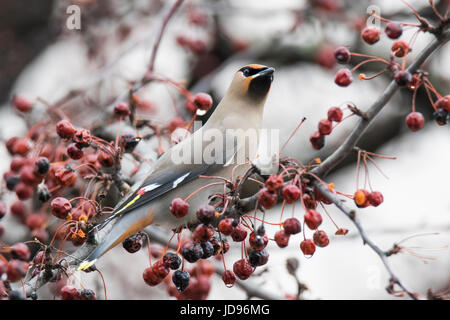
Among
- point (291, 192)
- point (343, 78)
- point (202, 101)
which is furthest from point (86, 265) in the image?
point (343, 78)

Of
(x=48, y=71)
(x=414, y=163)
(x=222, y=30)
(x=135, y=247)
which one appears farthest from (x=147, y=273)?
(x=414, y=163)

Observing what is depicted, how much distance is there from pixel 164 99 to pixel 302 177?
4.41 m

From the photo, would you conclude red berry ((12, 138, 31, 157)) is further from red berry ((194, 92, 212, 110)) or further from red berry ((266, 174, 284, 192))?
red berry ((266, 174, 284, 192))

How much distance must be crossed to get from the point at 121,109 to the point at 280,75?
329 cm

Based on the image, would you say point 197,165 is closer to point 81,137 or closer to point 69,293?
point 81,137

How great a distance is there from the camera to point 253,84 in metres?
3.42

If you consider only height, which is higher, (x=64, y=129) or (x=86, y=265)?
(x=64, y=129)

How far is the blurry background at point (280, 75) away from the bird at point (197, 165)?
122cm

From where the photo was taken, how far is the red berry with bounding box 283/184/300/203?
1.99 m

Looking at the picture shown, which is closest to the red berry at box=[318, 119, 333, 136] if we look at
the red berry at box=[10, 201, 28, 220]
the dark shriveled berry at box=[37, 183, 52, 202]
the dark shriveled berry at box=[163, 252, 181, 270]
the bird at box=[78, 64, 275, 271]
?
the bird at box=[78, 64, 275, 271]

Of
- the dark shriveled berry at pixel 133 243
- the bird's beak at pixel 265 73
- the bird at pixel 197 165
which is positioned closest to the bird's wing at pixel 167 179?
the bird at pixel 197 165

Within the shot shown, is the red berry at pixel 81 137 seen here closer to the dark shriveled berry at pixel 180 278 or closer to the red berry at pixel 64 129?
the red berry at pixel 64 129

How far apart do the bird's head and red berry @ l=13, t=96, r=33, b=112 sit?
1355 millimetres

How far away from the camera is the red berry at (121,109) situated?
313 cm
